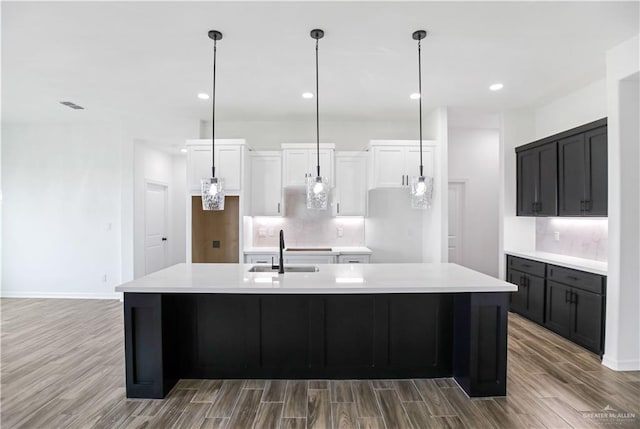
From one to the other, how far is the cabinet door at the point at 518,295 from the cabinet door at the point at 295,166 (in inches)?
125

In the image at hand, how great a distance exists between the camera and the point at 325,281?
2.62 metres

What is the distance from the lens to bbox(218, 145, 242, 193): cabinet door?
190 inches

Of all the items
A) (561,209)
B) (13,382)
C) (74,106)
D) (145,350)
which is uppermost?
(74,106)

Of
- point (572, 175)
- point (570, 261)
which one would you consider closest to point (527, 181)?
point (572, 175)

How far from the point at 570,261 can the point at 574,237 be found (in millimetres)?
603

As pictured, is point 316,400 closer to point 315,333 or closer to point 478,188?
point 315,333

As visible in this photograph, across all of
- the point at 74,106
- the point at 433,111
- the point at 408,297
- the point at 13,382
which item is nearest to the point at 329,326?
the point at 408,297

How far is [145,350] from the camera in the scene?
8.59 ft

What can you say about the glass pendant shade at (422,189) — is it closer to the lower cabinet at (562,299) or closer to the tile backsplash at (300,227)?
the lower cabinet at (562,299)

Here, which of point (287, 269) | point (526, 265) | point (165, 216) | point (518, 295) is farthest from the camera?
point (165, 216)

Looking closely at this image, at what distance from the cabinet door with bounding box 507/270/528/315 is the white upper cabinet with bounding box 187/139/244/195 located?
13.0 ft

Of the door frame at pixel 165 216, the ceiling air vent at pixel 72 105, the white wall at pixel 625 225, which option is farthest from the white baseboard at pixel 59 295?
the white wall at pixel 625 225

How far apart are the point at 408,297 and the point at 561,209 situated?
102 inches

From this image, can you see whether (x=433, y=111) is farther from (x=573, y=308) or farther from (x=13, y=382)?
(x=13, y=382)
